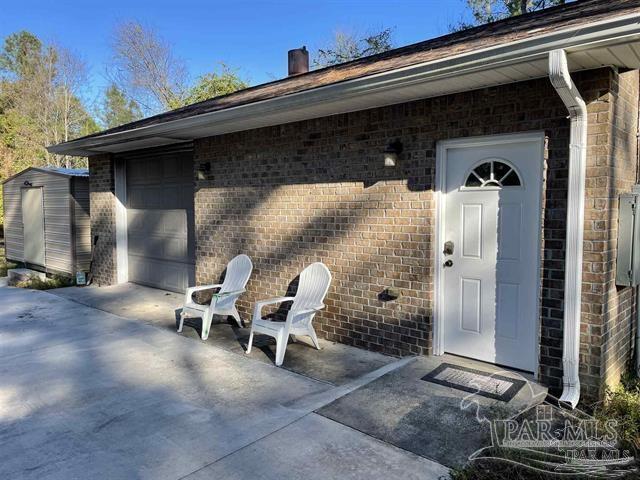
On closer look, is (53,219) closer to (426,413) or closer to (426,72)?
(426,72)

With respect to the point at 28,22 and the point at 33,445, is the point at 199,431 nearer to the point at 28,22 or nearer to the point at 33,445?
the point at 33,445

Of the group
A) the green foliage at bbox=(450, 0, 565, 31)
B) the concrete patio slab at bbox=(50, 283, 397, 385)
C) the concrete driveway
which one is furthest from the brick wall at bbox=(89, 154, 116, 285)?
the green foliage at bbox=(450, 0, 565, 31)

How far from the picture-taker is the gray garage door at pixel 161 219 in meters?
7.87

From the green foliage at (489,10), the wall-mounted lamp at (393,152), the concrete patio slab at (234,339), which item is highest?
the green foliage at (489,10)

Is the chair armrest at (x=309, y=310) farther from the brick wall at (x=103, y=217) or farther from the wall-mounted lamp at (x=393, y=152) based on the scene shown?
the brick wall at (x=103, y=217)

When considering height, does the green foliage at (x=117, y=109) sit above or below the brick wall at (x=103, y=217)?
above

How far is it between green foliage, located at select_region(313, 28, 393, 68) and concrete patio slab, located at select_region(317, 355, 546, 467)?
17274 mm

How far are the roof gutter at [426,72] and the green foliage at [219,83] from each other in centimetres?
1322

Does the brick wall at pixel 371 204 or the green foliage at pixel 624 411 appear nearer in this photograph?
the green foliage at pixel 624 411

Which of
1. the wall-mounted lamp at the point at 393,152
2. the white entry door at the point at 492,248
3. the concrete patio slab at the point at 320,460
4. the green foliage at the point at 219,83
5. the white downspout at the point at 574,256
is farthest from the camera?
the green foliage at the point at 219,83

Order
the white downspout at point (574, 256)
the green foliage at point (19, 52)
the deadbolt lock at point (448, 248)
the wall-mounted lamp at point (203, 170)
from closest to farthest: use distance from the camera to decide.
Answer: the white downspout at point (574, 256), the deadbolt lock at point (448, 248), the wall-mounted lamp at point (203, 170), the green foliage at point (19, 52)

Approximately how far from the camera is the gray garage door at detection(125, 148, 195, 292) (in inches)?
310

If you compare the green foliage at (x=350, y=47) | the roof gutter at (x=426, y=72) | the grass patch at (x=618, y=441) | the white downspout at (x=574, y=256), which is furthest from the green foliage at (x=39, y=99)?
the grass patch at (x=618, y=441)

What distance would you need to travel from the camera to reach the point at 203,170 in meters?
6.79
